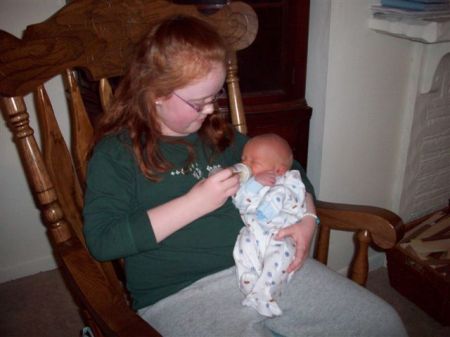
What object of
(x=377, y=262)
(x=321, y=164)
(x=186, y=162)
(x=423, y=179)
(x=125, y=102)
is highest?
(x=125, y=102)

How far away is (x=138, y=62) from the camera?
2.89ft

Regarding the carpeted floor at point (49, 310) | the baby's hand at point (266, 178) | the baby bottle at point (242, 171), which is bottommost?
the carpeted floor at point (49, 310)

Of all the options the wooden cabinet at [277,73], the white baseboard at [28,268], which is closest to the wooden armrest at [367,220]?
the wooden cabinet at [277,73]

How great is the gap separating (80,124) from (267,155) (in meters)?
0.47

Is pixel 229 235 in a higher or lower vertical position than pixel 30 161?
lower

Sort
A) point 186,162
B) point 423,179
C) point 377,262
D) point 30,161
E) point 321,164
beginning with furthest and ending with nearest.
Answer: point 377,262 → point 423,179 → point 321,164 → point 186,162 → point 30,161

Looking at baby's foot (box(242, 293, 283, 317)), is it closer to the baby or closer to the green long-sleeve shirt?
the baby

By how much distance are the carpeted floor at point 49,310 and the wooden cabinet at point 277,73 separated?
3.10 ft

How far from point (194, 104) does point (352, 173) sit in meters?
1.02

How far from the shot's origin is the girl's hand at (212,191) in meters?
0.82

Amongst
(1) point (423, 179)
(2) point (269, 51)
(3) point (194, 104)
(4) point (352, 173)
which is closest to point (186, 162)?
(3) point (194, 104)

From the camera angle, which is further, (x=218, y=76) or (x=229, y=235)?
(x=229, y=235)

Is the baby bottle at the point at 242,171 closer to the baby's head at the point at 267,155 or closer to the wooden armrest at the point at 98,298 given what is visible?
the baby's head at the point at 267,155

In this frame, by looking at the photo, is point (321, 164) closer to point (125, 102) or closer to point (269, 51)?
point (269, 51)
